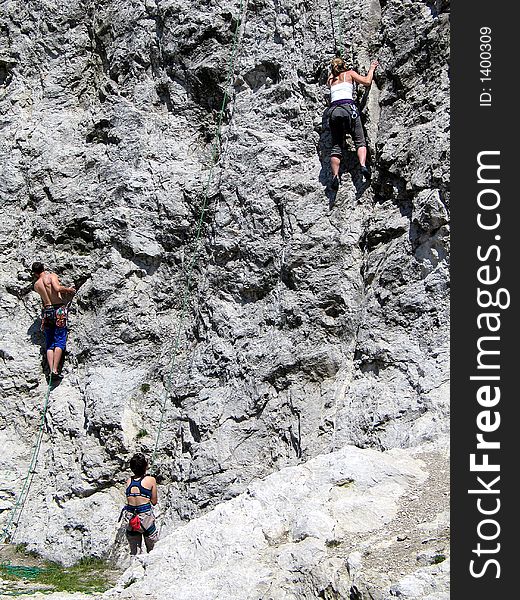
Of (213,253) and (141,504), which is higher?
(213,253)

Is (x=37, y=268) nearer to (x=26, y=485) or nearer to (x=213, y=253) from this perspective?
(x=213, y=253)

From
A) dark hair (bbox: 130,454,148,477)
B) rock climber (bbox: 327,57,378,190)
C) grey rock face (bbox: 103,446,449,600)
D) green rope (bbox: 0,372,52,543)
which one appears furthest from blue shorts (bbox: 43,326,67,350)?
grey rock face (bbox: 103,446,449,600)

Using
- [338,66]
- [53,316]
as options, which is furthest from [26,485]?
[338,66]

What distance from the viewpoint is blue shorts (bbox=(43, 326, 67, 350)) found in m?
10.8

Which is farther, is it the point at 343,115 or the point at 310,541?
the point at 343,115

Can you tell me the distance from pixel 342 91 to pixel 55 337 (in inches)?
212

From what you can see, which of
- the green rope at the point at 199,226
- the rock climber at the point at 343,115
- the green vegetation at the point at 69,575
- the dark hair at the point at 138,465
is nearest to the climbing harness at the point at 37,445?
the green vegetation at the point at 69,575

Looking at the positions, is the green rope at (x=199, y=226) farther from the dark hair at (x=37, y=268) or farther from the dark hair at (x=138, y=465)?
the dark hair at (x=37, y=268)

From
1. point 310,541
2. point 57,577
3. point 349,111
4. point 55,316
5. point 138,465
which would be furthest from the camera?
point 55,316

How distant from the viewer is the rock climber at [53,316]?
35.4ft

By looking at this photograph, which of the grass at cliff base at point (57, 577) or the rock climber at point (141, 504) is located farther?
the grass at cliff base at point (57, 577)

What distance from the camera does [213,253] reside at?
10570mm

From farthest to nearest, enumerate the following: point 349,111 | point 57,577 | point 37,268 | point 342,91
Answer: point 37,268 → point 342,91 → point 349,111 → point 57,577

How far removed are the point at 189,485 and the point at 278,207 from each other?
12.9 feet
